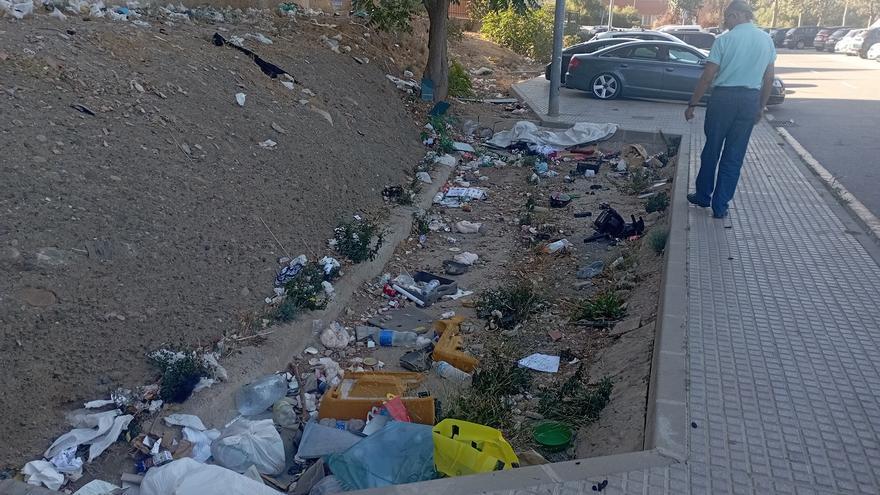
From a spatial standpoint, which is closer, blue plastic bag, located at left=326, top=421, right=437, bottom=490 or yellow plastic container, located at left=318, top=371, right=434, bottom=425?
blue plastic bag, located at left=326, top=421, right=437, bottom=490

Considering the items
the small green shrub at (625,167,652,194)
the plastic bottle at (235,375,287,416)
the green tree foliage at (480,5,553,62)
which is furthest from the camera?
the green tree foliage at (480,5,553,62)

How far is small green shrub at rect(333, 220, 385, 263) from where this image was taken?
6367 millimetres

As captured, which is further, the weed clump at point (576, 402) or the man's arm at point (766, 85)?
the man's arm at point (766, 85)

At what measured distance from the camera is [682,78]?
1591cm

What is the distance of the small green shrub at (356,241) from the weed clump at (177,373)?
7.34ft

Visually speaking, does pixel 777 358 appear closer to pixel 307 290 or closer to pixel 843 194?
pixel 307 290

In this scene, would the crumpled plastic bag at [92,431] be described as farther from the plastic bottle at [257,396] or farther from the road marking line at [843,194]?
the road marking line at [843,194]

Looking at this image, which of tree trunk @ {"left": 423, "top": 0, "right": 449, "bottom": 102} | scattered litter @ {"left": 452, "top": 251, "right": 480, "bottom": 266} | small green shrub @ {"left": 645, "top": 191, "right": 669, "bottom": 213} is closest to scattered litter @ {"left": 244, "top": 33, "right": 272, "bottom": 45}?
tree trunk @ {"left": 423, "top": 0, "right": 449, "bottom": 102}

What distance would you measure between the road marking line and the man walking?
1.43 metres

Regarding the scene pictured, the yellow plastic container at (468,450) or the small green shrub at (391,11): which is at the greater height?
the small green shrub at (391,11)

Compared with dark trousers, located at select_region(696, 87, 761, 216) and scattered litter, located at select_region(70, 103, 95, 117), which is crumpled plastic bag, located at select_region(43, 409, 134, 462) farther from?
dark trousers, located at select_region(696, 87, 761, 216)

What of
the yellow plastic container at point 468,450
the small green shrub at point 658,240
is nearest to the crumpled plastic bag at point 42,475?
the yellow plastic container at point 468,450

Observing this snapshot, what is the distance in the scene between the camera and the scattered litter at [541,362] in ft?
16.5

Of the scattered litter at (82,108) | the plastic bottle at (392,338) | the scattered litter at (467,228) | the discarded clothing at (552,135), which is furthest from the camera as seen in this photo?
the discarded clothing at (552,135)
